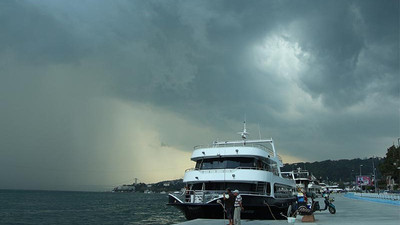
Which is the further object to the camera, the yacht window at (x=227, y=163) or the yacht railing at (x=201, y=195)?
the yacht window at (x=227, y=163)

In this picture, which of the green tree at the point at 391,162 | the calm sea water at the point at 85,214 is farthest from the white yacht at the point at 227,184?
the green tree at the point at 391,162

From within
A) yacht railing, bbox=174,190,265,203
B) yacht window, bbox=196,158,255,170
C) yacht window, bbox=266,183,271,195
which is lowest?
yacht railing, bbox=174,190,265,203

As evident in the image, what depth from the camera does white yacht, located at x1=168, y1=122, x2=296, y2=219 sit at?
19109 mm

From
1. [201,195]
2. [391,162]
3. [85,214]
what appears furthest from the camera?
[391,162]

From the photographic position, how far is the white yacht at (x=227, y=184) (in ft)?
62.7

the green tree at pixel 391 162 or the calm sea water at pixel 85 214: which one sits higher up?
the green tree at pixel 391 162

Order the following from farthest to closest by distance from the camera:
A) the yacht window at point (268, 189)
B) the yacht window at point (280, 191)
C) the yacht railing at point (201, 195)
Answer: the yacht window at point (280, 191) → the yacht window at point (268, 189) → the yacht railing at point (201, 195)

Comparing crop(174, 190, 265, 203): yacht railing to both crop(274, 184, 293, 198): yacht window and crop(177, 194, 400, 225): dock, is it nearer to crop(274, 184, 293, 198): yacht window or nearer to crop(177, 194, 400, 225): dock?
crop(177, 194, 400, 225): dock

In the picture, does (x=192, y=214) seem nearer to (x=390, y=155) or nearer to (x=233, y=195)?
(x=233, y=195)

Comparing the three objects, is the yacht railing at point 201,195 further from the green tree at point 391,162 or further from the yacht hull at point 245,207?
the green tree at point 391,162

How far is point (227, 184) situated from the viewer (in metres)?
20.4

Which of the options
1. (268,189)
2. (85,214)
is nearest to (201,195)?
(268,189)

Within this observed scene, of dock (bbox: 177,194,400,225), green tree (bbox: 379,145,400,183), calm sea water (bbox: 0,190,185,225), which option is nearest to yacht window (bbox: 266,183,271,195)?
dock (bbox: 177,194,400,225)

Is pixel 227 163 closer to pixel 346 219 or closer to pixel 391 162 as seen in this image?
pixel 346 219
